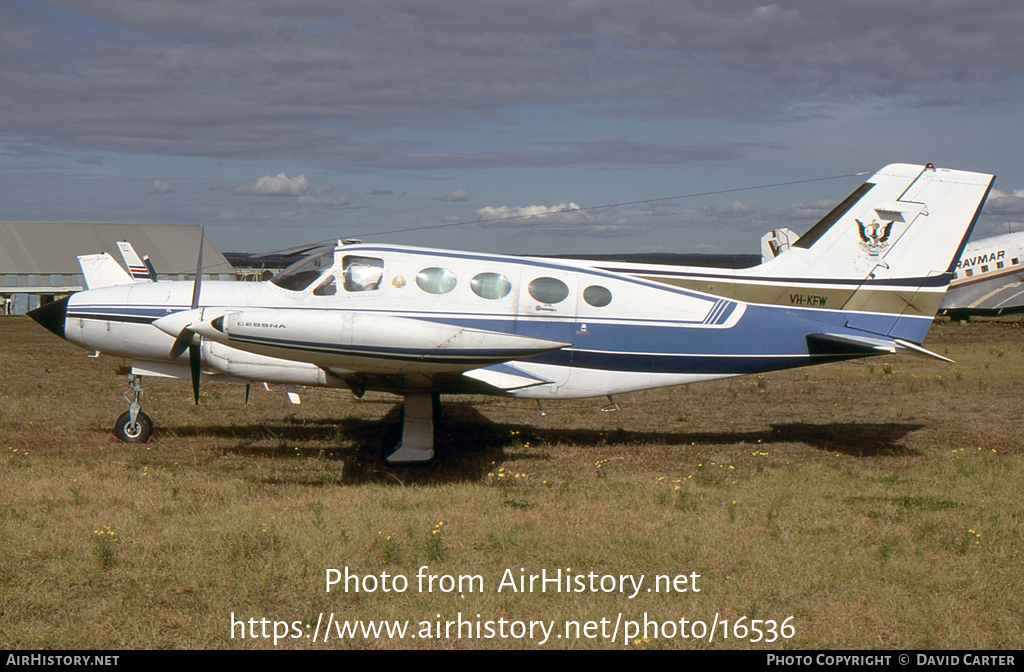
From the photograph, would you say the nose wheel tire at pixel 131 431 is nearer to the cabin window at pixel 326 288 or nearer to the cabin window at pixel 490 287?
the cabin window at pixel 326 288

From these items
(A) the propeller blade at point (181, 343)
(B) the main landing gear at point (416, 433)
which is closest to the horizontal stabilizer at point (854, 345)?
(B) the main landing gear at point (416, 433)

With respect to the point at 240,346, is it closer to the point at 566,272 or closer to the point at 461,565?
the point at 461,565

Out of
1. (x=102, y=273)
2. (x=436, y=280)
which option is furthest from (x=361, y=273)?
(x=102, y=273)

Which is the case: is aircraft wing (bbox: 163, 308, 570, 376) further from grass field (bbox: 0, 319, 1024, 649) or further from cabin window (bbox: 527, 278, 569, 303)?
cabin window (bbox: 527, 278, 569, 303)

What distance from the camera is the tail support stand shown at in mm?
9993

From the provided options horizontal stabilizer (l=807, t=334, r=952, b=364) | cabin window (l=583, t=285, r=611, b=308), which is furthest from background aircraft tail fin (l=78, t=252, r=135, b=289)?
horizontal stabilizer (l=807, t=334, r=952, b=364)

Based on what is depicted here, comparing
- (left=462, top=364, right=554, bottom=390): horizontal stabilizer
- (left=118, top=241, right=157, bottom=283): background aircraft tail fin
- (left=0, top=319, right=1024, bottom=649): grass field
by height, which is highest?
(left=118, top=241, right=157, bottom=283): background aircraft tail fin

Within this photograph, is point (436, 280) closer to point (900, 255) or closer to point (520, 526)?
point (520, 526)

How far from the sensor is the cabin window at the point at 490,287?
10.2 metres

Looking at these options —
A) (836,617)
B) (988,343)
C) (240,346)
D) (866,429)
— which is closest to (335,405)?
(240,346)

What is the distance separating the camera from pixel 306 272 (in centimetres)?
1030

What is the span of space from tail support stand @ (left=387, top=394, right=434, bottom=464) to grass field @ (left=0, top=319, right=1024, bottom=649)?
10.4 inches

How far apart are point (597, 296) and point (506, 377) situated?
1728mm

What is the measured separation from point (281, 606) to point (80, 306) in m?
7.16
